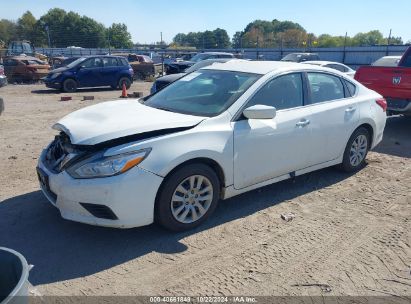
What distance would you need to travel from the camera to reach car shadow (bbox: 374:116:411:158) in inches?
277

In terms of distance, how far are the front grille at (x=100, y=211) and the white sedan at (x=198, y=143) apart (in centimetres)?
1

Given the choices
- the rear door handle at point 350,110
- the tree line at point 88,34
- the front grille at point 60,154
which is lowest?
the front grille at point 60,154

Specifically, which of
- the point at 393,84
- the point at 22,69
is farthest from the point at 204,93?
the point at 22,69

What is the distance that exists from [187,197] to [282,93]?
5.85ft

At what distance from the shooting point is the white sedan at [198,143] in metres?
3.44

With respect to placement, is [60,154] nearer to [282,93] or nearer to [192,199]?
[192,199]

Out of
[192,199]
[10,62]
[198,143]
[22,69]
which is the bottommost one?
[192,199]

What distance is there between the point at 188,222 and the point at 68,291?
1.31 metres

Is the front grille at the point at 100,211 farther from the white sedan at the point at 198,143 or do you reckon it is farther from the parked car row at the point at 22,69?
the parked car row at the point at 22,69

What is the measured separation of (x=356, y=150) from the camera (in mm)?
5629

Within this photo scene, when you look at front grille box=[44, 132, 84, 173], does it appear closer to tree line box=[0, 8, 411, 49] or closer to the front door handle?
the front door handle

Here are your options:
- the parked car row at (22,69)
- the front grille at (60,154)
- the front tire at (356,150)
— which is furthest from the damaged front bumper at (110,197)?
the parked car row at (22,69)

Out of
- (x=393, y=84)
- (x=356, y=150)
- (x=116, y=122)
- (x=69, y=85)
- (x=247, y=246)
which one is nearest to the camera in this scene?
(x=247, y=246)

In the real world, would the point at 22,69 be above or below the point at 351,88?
below
